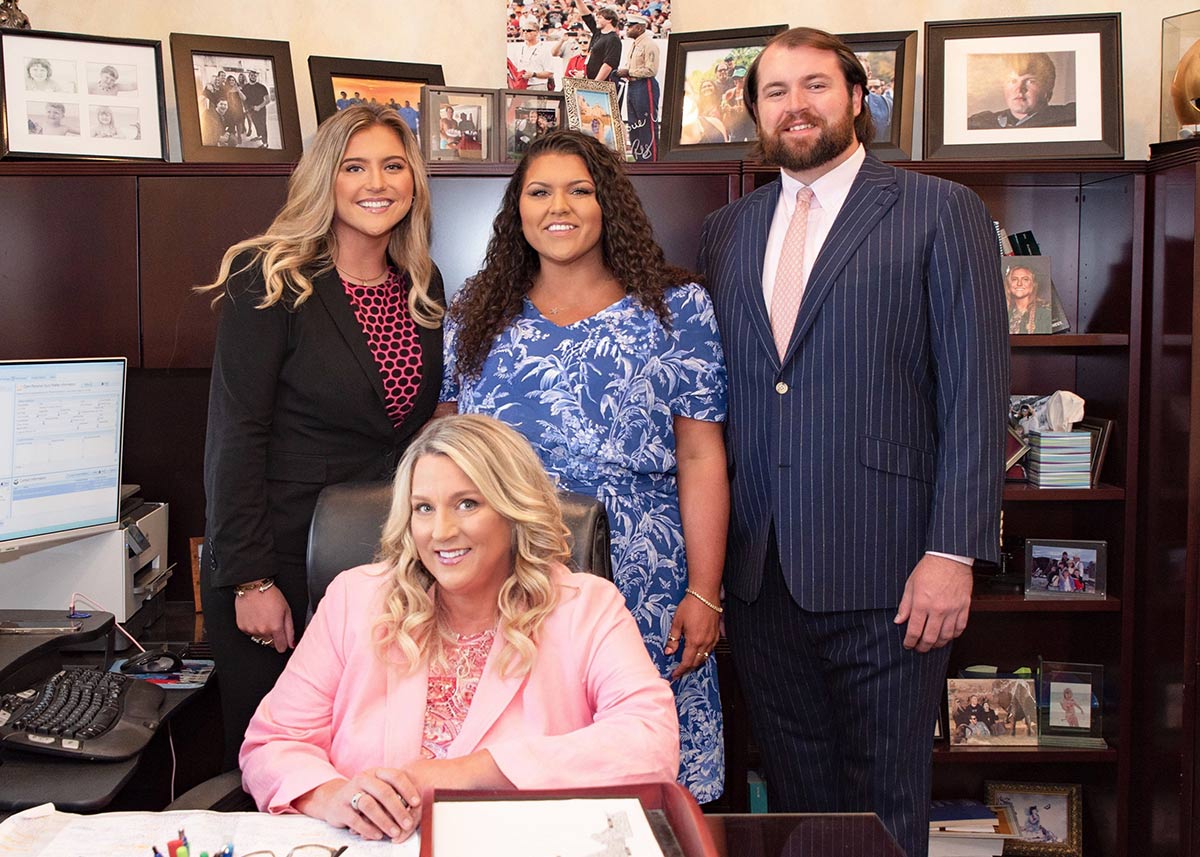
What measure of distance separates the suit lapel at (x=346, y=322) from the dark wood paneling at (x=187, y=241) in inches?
27.1

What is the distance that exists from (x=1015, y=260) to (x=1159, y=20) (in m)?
0.77

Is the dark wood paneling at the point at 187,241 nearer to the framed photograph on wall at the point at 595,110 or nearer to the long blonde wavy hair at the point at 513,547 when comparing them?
the framed photograph on wall at the point at 595,110

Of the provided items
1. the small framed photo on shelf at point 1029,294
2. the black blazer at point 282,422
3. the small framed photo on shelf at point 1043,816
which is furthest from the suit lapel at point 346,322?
the small framed photo on shelf at point 1043,816

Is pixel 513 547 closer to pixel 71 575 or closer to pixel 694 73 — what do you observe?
pixel 71 575

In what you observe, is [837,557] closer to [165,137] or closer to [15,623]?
[15,623]

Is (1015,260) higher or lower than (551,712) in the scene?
higher

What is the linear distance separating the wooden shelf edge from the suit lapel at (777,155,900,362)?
138 cm

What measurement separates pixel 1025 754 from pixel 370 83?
2341 millimetres

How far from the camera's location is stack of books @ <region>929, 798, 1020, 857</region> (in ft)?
9.56

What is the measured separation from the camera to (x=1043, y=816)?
3002 mm

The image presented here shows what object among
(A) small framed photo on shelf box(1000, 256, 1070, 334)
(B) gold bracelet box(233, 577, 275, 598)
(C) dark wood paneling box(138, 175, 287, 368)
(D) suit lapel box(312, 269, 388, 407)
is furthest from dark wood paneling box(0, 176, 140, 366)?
(A) small framed photo on shelf box(1000, 256, 1070, 334)

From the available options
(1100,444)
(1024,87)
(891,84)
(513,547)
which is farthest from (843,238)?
(1100,444)

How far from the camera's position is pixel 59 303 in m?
2.67

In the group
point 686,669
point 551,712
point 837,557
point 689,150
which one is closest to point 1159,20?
point 689,150
